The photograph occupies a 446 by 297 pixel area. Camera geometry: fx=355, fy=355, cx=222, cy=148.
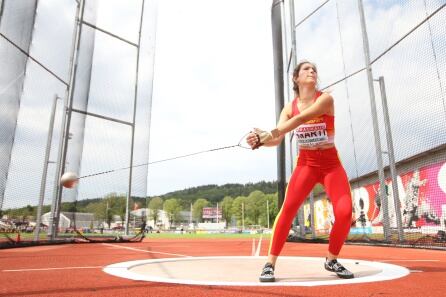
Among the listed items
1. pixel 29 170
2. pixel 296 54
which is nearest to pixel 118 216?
pixel 29 170

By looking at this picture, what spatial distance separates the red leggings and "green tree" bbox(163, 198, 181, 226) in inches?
2864

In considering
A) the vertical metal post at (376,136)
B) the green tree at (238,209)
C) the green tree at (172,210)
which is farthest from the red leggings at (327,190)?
the green tree at (172,210)

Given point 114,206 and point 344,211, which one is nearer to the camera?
point 344,211

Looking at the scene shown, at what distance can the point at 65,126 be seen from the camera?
8805 mm

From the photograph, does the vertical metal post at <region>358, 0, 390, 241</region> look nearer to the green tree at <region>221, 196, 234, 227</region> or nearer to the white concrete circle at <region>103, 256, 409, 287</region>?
the white concrete circle at <region>103, 256, 409, 287</region>

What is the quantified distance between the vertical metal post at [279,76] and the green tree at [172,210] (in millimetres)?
65795

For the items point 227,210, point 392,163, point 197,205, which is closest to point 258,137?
point 392,163

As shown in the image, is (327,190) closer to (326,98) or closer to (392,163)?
(326,98)

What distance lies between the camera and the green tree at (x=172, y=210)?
73.9 meters

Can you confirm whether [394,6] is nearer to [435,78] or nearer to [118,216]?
[435,78]

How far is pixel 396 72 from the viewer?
6.81 metres

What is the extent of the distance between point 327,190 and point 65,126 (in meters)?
7.55

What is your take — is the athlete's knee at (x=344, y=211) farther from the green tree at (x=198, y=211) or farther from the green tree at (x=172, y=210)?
the green tree at (x=198, y=211)

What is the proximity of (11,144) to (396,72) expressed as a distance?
23.5 feet
